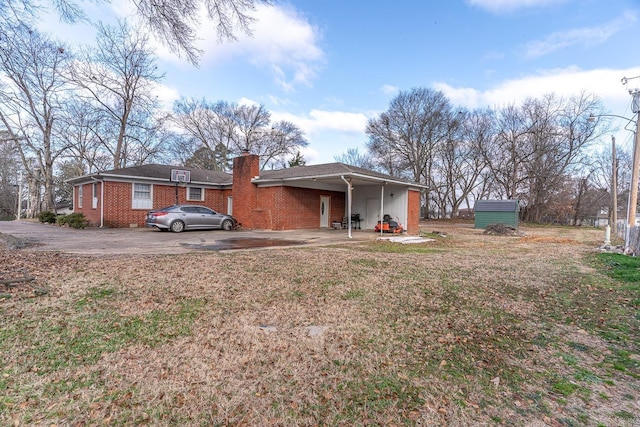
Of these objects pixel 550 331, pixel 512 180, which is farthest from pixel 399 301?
pixel 512 180

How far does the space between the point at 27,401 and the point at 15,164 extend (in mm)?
43521

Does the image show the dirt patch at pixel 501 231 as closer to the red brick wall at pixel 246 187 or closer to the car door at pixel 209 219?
the red brick wall at pixel 246 187

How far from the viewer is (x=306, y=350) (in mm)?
3053

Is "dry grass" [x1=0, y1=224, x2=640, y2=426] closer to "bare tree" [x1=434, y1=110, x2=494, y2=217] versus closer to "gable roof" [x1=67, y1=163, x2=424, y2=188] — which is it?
"gable roof" [x1=67, y1=163, x2=424, y2=188]

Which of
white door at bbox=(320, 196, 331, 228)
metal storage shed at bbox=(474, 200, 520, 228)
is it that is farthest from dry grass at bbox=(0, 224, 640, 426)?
metal storage shed at bbox=(474, 200, 520, 228)

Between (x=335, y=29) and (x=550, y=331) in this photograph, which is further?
(x=335, y=29)

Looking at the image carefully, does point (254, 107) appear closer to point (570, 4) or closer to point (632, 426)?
point (570, 4)

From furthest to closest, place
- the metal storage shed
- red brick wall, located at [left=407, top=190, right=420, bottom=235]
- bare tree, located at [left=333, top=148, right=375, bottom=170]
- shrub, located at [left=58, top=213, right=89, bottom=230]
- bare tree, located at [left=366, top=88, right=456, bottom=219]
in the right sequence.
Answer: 1. bare tree, located at [left=333, top=148, right=375, bottom=170]
2. bare tree, located at [left=366, top=88, right=456, bottom=219]
3. the metal storage shed
4. red brick wall, located at [left=407, top=190, right=420, bottom=235]
5. shrub, located at [left=58, top=213, right=89, bottom=230]

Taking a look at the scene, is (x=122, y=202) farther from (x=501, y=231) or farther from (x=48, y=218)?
(x=501, y=231)

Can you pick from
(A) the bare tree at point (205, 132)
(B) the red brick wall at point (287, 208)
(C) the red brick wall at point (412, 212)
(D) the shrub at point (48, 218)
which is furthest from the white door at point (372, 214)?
(A) the bare tree at point (205, 132)

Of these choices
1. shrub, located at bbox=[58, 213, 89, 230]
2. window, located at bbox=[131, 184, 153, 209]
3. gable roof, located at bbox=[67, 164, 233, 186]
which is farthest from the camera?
window, located at bbox=[131, 184, 153, 209]

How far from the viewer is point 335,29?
1112cm

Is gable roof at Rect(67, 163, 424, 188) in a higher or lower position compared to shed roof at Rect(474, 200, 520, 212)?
higher

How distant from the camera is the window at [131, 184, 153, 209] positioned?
16.4 meters
